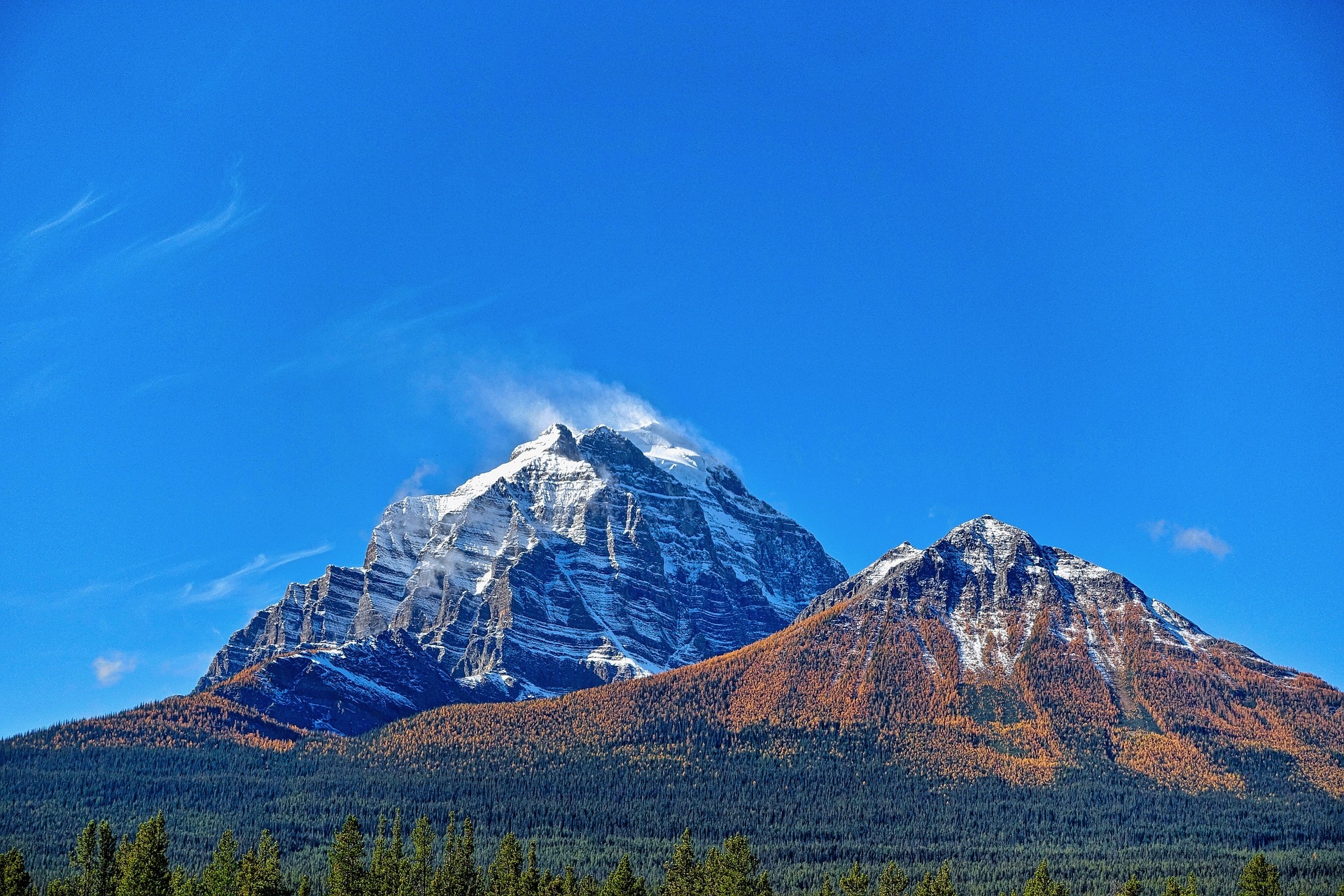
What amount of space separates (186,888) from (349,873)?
20.4 m

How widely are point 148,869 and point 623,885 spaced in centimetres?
5479

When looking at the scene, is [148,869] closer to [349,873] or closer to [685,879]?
[349,873]

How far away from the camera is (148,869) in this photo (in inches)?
7195

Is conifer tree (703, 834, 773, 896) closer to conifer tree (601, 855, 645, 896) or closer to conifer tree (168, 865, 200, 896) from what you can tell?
conifer tree (601, 855, 645, 896)

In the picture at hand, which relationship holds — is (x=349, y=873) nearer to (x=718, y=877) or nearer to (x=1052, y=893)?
(x=718, y=877)

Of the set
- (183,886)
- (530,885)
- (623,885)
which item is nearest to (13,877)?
(183,886)

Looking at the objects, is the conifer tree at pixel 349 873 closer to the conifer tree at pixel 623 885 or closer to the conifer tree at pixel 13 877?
the conifer tree at pixel 623 885

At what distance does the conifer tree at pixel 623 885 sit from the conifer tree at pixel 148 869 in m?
51.4

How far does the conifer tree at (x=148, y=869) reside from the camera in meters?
181

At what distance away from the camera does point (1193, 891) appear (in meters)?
199

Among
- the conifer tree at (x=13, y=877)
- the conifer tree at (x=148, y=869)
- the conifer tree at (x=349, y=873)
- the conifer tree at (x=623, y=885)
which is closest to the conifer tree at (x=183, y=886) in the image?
the conifer tree at (x=148, y=869)

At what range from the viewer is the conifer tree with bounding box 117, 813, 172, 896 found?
181250 mm

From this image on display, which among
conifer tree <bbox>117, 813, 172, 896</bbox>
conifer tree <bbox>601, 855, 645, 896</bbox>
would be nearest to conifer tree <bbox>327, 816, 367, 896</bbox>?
conifer tree <bbox>117, 813, 172, 896</bbox>

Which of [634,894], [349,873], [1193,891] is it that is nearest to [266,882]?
[349,873]
